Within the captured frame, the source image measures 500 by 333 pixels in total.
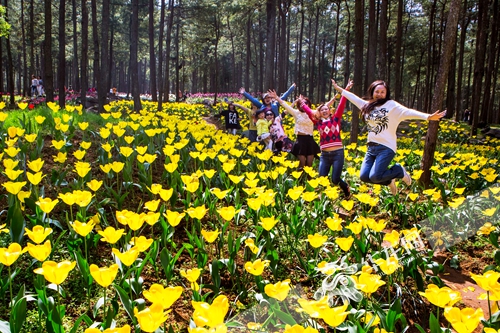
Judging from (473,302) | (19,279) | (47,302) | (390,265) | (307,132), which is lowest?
(473,302)

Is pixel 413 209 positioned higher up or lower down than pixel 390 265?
lower down

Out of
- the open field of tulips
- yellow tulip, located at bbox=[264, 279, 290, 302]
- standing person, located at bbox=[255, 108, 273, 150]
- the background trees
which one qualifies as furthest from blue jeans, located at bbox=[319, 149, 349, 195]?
the background trees

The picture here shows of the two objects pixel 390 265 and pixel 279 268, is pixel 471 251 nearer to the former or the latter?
pixel 279 268

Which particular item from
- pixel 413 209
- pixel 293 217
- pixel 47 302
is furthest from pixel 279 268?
pixel 413 209

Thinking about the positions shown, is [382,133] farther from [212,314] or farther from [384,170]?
[212,314]

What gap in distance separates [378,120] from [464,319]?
10.9ft

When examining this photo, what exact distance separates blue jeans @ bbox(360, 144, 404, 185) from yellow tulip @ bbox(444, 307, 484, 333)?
2.96 m

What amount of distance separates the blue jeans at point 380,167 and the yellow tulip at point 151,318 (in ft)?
11.4

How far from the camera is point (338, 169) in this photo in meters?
5.39

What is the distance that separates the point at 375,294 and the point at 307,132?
377 cm

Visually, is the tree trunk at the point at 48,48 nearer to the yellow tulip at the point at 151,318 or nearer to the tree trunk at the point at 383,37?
the tree trunk at the point at 383,37

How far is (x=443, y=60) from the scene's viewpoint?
548 cm

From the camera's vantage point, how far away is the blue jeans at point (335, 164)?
212 inches

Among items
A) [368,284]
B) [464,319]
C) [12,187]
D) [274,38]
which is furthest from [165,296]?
[274,38]
